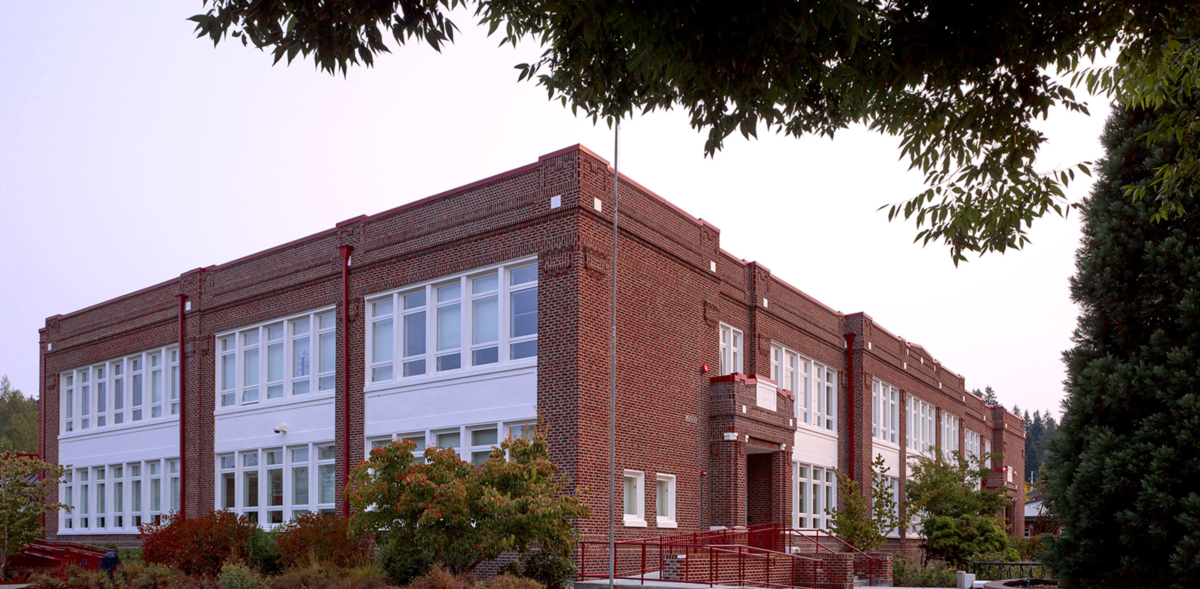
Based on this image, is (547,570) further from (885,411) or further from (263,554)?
(885,411)

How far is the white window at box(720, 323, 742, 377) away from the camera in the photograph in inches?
1138

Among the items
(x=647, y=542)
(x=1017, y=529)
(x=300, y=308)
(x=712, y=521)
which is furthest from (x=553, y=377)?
(x=1017, y=529)

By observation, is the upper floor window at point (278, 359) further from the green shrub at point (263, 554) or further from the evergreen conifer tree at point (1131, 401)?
the evergreen conifer tree at point (1131, 401)

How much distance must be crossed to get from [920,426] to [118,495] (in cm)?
3147

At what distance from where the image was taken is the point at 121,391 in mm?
36344

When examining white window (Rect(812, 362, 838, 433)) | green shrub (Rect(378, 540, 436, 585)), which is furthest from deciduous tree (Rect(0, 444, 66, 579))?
white window (Rect(812, 362, 838, 433))

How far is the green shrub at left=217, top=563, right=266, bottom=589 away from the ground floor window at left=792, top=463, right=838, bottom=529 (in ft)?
55.0

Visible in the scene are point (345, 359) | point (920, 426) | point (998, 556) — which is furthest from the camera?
point (920, 426)

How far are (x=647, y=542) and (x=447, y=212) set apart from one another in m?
8.92

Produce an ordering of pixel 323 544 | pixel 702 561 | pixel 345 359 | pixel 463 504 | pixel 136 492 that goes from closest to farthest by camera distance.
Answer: pixel 463 504 → pixel 323 544 → pixel 702 561 → pixel 345 359 → pixel 136 492

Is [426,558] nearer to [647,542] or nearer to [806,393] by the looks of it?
[647,542]

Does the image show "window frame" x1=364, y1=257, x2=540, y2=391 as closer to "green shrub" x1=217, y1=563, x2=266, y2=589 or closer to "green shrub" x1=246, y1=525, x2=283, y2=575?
"green shrub" x1=246, y1=525, x2=283, y2=575

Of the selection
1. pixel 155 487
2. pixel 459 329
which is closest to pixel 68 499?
pixel 155 487

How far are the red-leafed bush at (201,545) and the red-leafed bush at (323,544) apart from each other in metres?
1.17
